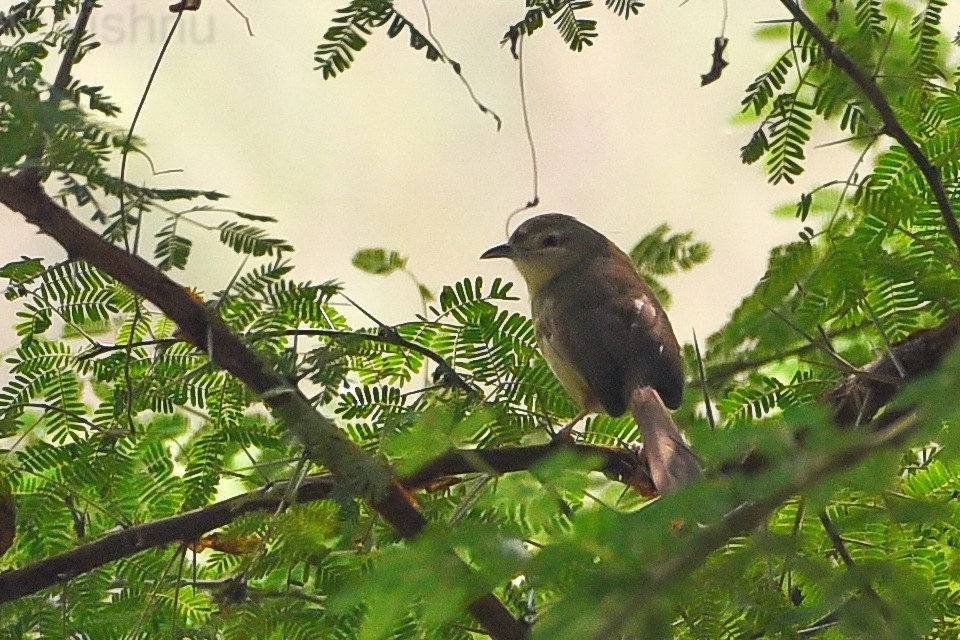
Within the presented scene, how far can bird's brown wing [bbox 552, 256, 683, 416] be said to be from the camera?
12.3ft

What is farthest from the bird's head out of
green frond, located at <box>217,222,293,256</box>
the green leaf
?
green frond, located at <box>217,222,293,256</box>

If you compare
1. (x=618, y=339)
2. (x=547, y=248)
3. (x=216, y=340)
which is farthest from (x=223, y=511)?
(x=547, y=248)

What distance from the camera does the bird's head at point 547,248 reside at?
5.06 meters

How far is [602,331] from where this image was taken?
4164mm

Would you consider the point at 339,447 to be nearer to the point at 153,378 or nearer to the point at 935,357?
the point at 153,378

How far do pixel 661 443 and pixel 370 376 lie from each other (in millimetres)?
761

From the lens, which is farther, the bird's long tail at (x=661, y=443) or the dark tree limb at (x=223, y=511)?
the bird's long tail at (x=661, y=443)

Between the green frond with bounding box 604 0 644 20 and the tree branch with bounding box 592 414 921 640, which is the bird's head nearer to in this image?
the green frond with bounding box 604 0 644 20

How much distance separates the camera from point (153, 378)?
2658 millimetres

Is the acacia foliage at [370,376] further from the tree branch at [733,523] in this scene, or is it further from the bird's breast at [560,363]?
the tree branch at [733,523]

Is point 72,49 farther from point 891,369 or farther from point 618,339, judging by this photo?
point 618,339

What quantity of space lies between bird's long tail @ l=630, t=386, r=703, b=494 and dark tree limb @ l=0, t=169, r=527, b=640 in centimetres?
75

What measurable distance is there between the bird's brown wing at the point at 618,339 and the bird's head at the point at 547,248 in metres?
0.46

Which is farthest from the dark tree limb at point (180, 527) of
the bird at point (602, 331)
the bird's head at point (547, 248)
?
the bird's head at point (547, 248)
